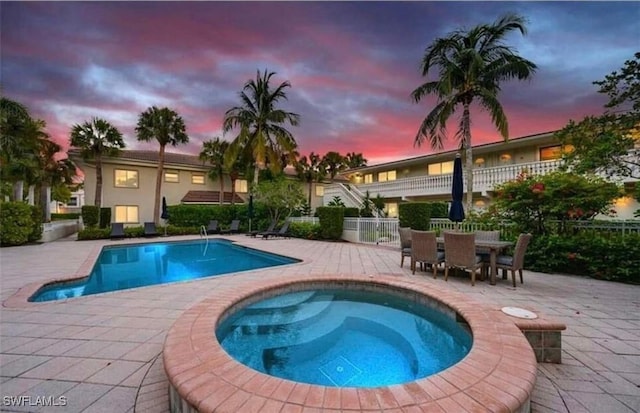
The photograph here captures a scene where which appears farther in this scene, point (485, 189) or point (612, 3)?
point (485, 189)

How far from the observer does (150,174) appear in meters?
22.3

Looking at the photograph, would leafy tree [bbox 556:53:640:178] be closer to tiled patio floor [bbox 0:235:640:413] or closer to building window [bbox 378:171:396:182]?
tiled patio floor [bbox 0:235:640:413]

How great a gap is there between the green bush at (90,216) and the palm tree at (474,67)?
22.0 m

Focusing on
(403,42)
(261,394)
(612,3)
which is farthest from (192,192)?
(612,3)

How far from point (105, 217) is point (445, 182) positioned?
23.4m

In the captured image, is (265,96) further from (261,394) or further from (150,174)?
(261,394)

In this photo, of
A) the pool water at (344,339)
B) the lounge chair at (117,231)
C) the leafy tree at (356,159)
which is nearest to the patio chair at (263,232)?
the lounge chair at (117,231)

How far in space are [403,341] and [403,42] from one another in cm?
1232

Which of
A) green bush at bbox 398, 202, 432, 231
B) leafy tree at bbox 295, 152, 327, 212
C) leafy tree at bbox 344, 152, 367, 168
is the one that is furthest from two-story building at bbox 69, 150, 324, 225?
leafy tree at bbox 344, 152, 367, 168

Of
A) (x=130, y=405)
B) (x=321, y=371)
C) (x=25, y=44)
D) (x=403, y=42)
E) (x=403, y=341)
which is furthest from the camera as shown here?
(x=403, y=42)

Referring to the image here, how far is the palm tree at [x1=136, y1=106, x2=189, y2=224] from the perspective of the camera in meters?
19.5

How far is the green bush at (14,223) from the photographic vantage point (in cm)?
1252

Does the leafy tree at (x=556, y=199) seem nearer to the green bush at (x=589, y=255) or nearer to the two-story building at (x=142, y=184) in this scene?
the green bush at (x=589, y=255)

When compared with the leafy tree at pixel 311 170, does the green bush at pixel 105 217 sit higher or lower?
lower
